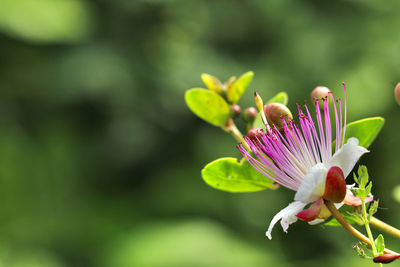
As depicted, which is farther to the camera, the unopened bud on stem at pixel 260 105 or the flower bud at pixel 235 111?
the flower bud at pixel 235 111

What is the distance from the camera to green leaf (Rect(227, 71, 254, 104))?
0.73 metres

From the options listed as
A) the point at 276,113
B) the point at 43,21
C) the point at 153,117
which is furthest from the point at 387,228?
the point at 43,21

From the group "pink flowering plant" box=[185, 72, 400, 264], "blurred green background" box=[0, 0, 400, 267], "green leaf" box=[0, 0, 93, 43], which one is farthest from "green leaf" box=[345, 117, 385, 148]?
"green leaf" box=[0, 0, 93, 43]

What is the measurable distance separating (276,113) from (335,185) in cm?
10

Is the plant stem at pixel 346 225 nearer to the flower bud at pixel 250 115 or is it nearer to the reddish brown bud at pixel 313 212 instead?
the reddish brown bud at pixel 313 212

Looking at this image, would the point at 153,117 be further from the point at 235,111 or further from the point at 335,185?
the point at 335,185

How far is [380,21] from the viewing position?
315 centimetres

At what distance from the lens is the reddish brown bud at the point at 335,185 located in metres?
0.49

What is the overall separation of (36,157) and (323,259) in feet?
6.07

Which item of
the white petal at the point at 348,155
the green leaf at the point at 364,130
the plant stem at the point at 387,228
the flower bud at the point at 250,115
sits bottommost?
the plant stem at the point at 387,228

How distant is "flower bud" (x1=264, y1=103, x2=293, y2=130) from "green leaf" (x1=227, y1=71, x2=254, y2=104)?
0.56 ft

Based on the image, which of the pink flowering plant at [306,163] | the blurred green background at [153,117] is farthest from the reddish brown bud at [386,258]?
the blurred green background at [153,117]

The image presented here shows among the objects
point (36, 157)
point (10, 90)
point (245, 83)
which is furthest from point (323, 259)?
point (245, 83)

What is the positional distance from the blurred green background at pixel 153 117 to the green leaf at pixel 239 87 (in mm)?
2192
